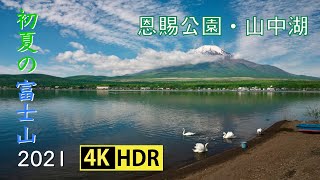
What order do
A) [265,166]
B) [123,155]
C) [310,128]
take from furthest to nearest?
[310,128] < [265,166] < [123,155]

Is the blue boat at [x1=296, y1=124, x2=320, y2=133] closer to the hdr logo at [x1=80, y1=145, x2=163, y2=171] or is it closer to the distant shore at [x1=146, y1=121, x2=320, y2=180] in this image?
the distant shore at [x1=146, y1=121, x2=320, y2=180]

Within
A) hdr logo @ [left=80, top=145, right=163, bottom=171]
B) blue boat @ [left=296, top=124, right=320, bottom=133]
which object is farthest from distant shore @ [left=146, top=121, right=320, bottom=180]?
blue boat @ [left=296, top=124, right=320, bottom=133]

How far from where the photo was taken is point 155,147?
19.4m

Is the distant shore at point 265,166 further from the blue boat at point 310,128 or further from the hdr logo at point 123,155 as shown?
the blue boat at point 310,128

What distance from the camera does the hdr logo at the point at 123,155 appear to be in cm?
1964

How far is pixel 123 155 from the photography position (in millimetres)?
21141

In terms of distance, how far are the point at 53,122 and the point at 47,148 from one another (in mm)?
21518

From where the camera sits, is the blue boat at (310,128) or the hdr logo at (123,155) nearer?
the hdr logo at (123,155)

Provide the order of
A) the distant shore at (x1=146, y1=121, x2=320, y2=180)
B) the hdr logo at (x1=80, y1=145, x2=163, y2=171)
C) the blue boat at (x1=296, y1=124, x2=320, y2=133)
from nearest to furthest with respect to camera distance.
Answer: the hdr logo at (x1=80, y1=145, x2=163, y2=171), the distant shore at (x1=146, y1=121, x2=320, y2=180), the blue boat at (x1=296, y1=124, x2=320, y2=133)

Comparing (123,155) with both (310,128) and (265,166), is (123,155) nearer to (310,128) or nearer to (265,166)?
(265,166)

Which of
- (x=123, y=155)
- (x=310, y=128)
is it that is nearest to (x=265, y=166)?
(x=123, y=155)

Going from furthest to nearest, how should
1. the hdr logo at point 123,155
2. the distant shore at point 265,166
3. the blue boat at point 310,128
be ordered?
the blue boat at point 310,128
the distant shore at point 265,166
the hdr logo at point 123,155

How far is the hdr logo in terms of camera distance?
19.6 meters

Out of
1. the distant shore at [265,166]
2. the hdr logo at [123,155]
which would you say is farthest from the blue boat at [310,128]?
the hdr logo at [123,155]
